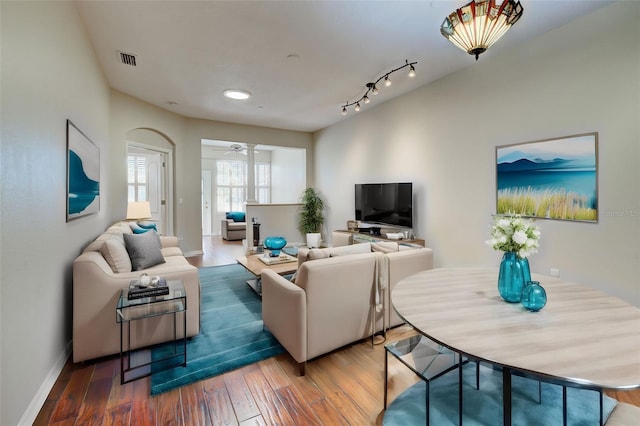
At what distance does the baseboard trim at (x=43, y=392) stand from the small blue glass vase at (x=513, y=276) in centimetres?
258

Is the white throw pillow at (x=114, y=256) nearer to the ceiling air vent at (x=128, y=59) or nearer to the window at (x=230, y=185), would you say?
the ceiling air vent at (x=128, y=59)

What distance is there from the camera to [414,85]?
418 centimetres

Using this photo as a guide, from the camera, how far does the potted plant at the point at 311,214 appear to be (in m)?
6.77

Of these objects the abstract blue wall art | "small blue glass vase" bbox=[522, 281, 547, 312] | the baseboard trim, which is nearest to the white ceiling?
the abstract blue wall art

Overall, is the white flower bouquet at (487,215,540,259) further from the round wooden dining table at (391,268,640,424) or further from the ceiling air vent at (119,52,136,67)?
the ceiling air vent at (119,52,136,67)

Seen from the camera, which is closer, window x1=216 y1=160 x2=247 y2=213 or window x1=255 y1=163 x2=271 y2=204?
window x1=216 y1=160 x2=247 y2=213

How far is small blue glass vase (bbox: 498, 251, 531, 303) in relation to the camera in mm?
1428

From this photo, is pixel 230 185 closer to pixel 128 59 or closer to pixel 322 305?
pixel 128 59

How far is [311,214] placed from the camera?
22.3 feet

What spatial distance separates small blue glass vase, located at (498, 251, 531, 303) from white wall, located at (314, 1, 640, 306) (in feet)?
5.94

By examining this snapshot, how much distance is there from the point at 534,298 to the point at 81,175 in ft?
11.4

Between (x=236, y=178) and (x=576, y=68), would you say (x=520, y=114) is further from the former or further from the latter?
(x=236, y=178)

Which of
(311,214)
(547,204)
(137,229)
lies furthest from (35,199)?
(311,214)

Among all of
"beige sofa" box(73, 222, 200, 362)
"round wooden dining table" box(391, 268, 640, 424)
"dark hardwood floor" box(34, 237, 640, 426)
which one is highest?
"round wooden dining table" box(391, 268, 640, 424)
